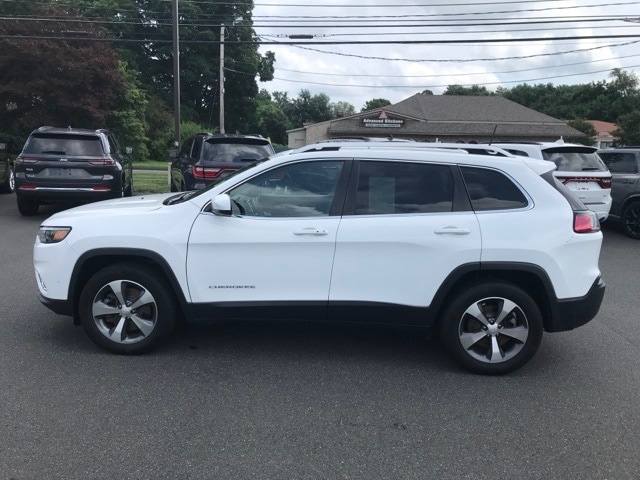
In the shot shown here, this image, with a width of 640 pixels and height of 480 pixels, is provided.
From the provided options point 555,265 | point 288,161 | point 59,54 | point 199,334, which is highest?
point 59,54

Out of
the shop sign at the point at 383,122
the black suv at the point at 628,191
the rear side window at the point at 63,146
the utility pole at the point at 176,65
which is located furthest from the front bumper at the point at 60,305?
the shop sign at the point at 383,122

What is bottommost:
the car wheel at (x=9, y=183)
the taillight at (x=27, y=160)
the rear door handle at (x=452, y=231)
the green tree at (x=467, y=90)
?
the car wheel at (x=9, y=183)

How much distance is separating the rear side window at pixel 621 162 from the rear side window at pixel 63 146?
34.7 feet

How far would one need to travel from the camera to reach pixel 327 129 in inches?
1506

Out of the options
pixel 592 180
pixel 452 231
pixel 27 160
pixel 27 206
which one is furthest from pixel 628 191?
pixel 27 206

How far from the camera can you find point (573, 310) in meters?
4.57

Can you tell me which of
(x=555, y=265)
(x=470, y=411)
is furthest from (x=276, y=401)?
(x=555, y=265)

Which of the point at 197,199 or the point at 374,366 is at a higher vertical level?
the point at 197,199

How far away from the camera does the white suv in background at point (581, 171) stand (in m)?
10.6

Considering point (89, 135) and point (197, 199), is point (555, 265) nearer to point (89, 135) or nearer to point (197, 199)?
→ point (197, 199)

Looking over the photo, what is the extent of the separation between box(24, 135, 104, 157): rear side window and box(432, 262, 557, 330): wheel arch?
9.04 metres

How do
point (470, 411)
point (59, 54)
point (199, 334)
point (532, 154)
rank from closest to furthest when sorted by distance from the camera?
1. point (470, 411)
2. point (199, 334)
3. point (532, 154)
4. point (59, 54)

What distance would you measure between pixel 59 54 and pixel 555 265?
23360mm

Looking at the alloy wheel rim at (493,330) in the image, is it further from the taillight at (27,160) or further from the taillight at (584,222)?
the taillight at (27,160)
